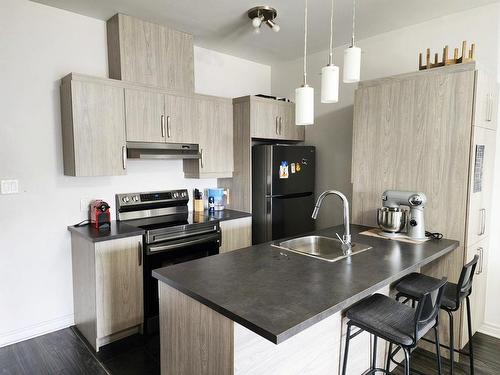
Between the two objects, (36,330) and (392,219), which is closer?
(392,219)

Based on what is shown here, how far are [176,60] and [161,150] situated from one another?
866 mm

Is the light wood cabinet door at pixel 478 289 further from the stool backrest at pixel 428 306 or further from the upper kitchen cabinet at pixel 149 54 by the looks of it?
the upper kitchen cabinet at pixel 149 54

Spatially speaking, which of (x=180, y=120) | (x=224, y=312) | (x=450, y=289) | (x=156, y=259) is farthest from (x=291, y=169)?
(x=224, y=312)

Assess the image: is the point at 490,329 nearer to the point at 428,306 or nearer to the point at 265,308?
the point at 428,306

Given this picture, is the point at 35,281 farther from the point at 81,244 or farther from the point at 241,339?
the point at 241,339

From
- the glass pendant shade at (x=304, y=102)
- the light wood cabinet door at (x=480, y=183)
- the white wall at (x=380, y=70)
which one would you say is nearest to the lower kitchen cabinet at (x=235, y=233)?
the white wall at (x=380, y=70)

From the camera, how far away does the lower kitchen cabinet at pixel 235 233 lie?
325 cm

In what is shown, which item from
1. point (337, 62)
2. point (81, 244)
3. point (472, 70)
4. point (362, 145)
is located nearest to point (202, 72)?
point (337, 62)

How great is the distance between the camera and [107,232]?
8.52ft

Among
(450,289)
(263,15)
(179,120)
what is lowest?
(450,289)

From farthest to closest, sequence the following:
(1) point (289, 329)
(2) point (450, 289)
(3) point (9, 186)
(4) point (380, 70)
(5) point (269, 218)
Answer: (5) point (269, 218) → (4) point (380, 70) → (3) point (9, 186) → (2) point (450, 289) → (1) point (289, 329)

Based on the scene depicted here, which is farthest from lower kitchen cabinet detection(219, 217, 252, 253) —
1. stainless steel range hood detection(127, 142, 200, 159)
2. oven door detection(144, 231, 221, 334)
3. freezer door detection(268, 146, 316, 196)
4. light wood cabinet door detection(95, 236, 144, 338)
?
light wood cabinet door detection(95, 236, 144, 338)

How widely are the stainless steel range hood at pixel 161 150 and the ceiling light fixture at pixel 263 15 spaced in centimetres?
123

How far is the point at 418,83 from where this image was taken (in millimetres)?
2506
